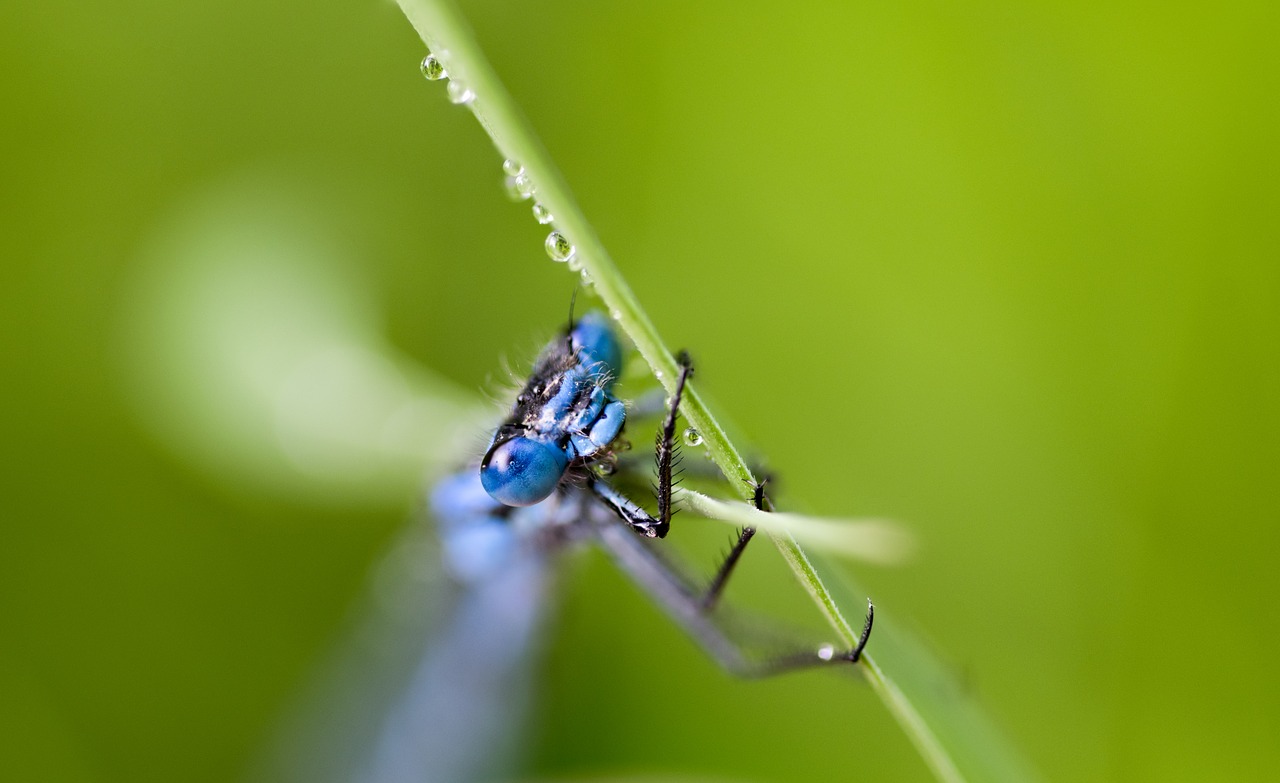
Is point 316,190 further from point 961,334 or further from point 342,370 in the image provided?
point 961,334

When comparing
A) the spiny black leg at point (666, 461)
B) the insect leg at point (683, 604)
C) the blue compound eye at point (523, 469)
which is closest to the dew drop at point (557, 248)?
the spiny black leg at point (666, 461)

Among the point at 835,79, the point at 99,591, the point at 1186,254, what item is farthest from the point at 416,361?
the point at 1186,254

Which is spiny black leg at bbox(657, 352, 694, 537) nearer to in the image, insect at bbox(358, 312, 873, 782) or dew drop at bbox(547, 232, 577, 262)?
insect at bbox(358, 312, 873, 782)

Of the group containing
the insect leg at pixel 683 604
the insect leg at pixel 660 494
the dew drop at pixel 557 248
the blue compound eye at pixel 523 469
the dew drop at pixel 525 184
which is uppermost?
the dew drop at pixel 525 184

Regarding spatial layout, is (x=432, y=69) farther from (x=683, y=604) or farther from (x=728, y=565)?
(x=683, y=604)

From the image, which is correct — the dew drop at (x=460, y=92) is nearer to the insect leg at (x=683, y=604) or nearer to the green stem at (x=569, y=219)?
the green stem at (x=569, y=219)

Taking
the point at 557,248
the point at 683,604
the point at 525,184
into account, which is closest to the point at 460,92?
the point at 525,184
